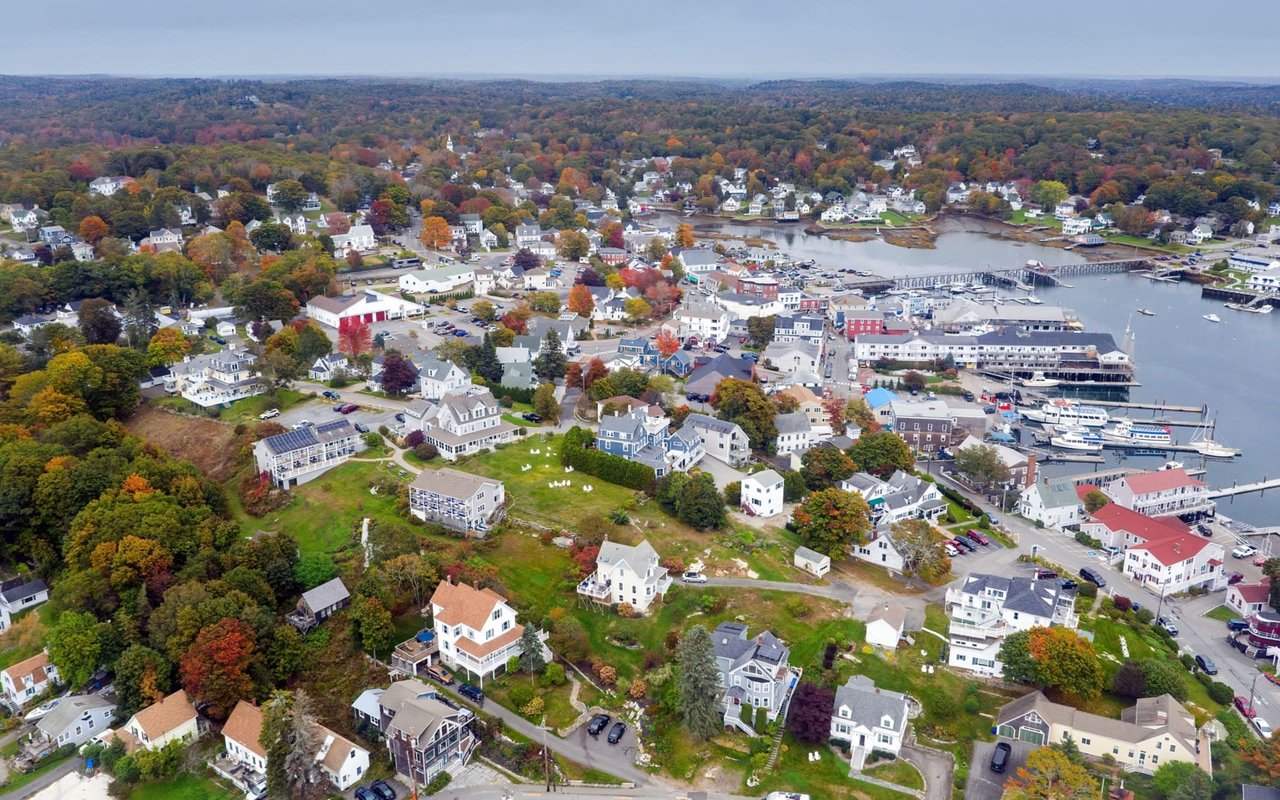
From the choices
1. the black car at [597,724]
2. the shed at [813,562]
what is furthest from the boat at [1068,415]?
the black car at [597,724]

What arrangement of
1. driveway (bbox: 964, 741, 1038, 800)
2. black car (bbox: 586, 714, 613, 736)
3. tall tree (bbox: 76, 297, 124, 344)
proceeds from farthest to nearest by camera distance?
tall tree (bbox: 76, 297, 124, 344)
black car (bbox: 586, 714, 613, 736)
driveway (bbox: 964, 741, 1038, 800)

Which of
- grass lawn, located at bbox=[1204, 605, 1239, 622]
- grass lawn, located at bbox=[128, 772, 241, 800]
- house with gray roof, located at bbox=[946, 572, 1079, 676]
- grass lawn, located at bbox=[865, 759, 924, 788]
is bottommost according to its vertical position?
grass lawn, located at bbox=[128, 772, 241, 800]

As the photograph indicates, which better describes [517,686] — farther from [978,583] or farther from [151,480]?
[151,480]

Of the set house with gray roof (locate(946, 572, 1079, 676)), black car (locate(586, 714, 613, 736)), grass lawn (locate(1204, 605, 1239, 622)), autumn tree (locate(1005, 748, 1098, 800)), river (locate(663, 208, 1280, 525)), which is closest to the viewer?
autumn tree (locate(1005, 748, 1098, 800))

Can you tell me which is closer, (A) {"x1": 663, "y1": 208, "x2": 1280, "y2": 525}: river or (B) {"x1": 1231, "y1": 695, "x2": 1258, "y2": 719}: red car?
(B) {"x1": 1231, "y1": 695, "x2": 1258, "y2": 719}: red car

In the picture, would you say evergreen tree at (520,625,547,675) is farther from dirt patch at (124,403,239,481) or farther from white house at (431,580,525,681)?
dirt patch at (124,403,239,481)

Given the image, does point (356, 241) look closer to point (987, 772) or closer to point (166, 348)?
point (166, 348)

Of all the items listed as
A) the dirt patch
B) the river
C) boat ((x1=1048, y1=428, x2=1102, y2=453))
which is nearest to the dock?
the river

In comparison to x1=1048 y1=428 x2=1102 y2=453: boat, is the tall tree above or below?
above
